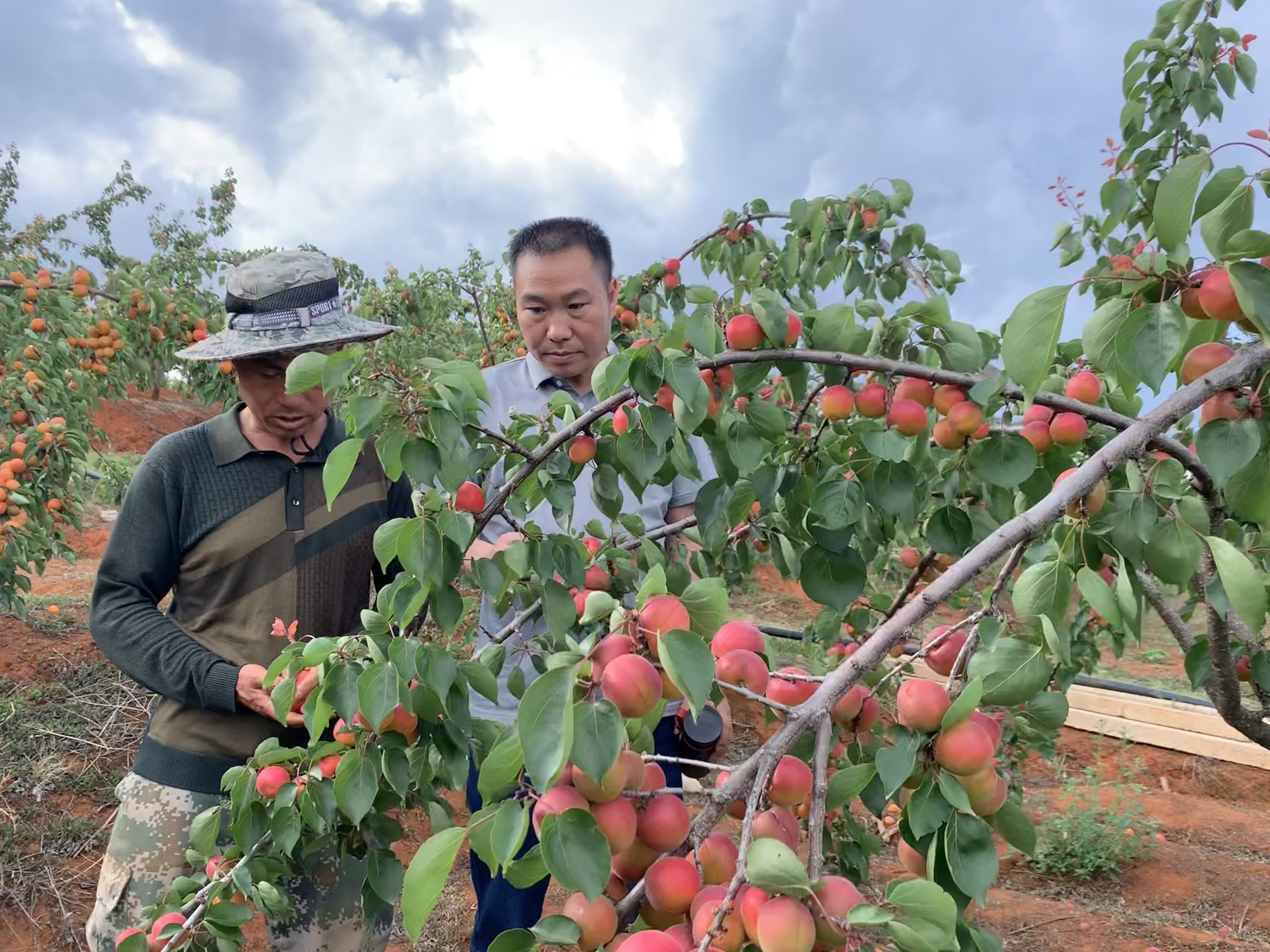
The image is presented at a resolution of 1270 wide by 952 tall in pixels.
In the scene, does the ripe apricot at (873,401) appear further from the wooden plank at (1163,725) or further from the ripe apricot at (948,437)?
Result: the wooden plank at (1163,725)

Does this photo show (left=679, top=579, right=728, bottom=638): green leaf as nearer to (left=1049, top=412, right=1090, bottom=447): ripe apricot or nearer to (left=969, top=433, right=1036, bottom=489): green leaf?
(left=969, top=433, right=1036, bottom=489): green leaf

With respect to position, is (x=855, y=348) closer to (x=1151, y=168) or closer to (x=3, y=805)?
(x=1151, y=168)

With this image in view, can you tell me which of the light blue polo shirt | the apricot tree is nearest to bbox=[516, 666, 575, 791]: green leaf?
the apricot tree

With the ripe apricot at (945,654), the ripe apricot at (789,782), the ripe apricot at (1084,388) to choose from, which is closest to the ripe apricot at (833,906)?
the ripe apricot at (789,782)

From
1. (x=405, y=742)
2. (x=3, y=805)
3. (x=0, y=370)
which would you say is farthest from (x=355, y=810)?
(x=0, y=370)

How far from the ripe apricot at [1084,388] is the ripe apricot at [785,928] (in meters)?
0.97

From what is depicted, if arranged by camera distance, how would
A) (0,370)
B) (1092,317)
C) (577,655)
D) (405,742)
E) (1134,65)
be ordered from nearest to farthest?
1. (577,655)
2. (1092,317)
3. (405,742)
4. (1134,65)
5. (0,370)

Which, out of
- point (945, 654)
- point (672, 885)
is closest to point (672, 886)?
point (672, 885)

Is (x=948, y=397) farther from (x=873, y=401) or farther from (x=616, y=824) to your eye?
(x=616, y=824)

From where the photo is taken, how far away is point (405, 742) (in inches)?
45.0

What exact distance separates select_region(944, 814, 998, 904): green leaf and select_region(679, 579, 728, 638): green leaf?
25cm

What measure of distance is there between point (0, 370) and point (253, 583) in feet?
11.6

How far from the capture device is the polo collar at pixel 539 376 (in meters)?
2.06

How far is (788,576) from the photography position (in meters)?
1.57
